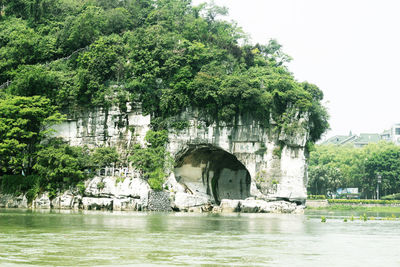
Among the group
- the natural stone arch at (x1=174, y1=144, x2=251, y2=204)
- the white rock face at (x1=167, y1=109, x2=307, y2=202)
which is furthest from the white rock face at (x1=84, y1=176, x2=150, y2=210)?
the natural stone arch at (x1=174, y1=144, x2=251, y2=204)

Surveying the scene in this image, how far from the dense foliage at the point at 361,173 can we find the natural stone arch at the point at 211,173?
22.6 meters

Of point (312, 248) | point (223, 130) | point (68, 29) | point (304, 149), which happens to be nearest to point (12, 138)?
point (68, 29)

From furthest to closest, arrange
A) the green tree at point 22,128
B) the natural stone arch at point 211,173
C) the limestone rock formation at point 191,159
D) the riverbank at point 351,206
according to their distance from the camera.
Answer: the riverbank at point 351,206
the natural stone arch at point 211,173
the green tree at point 22,128
the limestone rock formation at point 191,159

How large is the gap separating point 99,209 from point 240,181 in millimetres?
12779

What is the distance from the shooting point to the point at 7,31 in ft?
140

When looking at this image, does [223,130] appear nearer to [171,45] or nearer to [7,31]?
[171,45]

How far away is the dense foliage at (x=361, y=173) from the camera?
59.9m

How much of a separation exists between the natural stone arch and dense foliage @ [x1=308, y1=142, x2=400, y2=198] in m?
22.6

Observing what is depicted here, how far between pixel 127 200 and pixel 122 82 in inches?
341

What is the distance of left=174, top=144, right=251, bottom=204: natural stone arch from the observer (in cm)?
3856

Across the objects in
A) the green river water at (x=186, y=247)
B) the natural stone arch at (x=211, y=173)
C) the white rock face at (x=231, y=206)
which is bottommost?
the green river water at (x=186, y=247)

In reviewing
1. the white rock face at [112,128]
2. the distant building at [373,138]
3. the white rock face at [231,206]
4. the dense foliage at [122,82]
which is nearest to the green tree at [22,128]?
the dense foliage at [122,82]

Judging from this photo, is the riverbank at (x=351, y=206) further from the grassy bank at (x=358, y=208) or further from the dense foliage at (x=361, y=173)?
the dense foliage at (x=361, y=173)

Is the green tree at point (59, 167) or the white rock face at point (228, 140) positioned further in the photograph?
the white rock face at point (228, 140)
